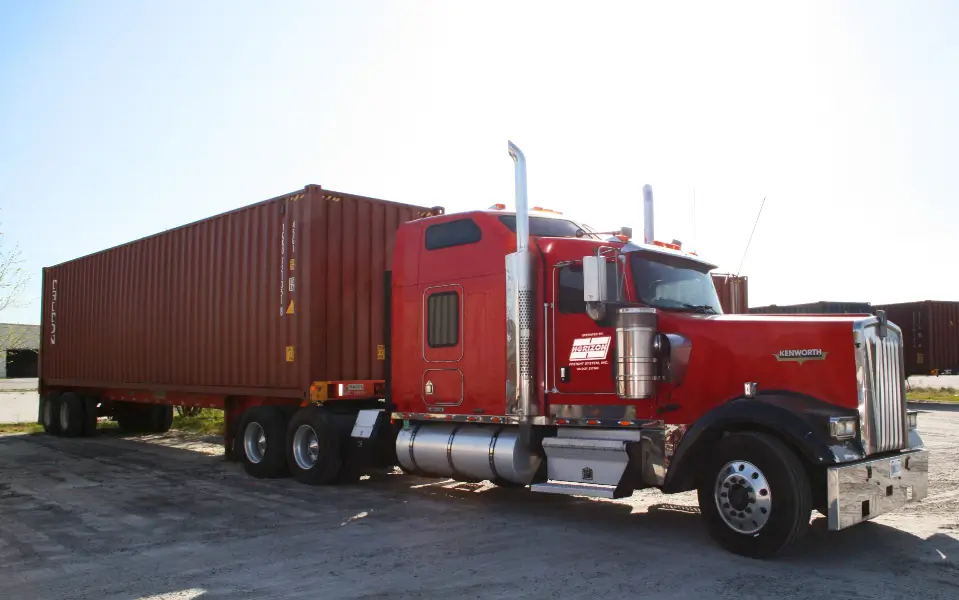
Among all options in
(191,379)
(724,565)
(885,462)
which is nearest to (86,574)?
(724,565)

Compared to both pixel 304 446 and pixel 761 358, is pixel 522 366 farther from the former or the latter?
pixel 304 446

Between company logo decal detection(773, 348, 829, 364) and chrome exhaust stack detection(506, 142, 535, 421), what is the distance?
94.7 inches

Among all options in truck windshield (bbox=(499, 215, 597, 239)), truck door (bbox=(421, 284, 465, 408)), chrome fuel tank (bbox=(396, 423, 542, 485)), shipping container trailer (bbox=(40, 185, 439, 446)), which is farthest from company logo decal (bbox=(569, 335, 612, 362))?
shipping container trailer (bbox=(40, 185, 439, 446))

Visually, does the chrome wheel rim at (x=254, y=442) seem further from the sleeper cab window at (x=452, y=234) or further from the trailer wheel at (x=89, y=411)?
the trailer wheel at (x=89, y=411)

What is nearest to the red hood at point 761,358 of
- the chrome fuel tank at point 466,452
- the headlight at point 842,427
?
the headlight at point 842,427

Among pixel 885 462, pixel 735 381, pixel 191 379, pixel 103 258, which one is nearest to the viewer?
pixel 885 462

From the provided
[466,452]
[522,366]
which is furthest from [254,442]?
[522,366]

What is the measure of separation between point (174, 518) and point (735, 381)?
5621 mm

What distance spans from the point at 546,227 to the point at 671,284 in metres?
1.52

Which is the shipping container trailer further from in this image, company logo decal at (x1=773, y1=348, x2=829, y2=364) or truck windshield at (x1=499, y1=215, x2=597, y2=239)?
company logo decal at (x1=773, y1=348, x2=829, y2=364)

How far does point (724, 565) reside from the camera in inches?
237

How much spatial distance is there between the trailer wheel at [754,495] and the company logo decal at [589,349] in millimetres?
1453

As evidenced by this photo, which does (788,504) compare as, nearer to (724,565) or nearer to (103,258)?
(724,565)

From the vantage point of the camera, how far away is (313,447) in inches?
406
